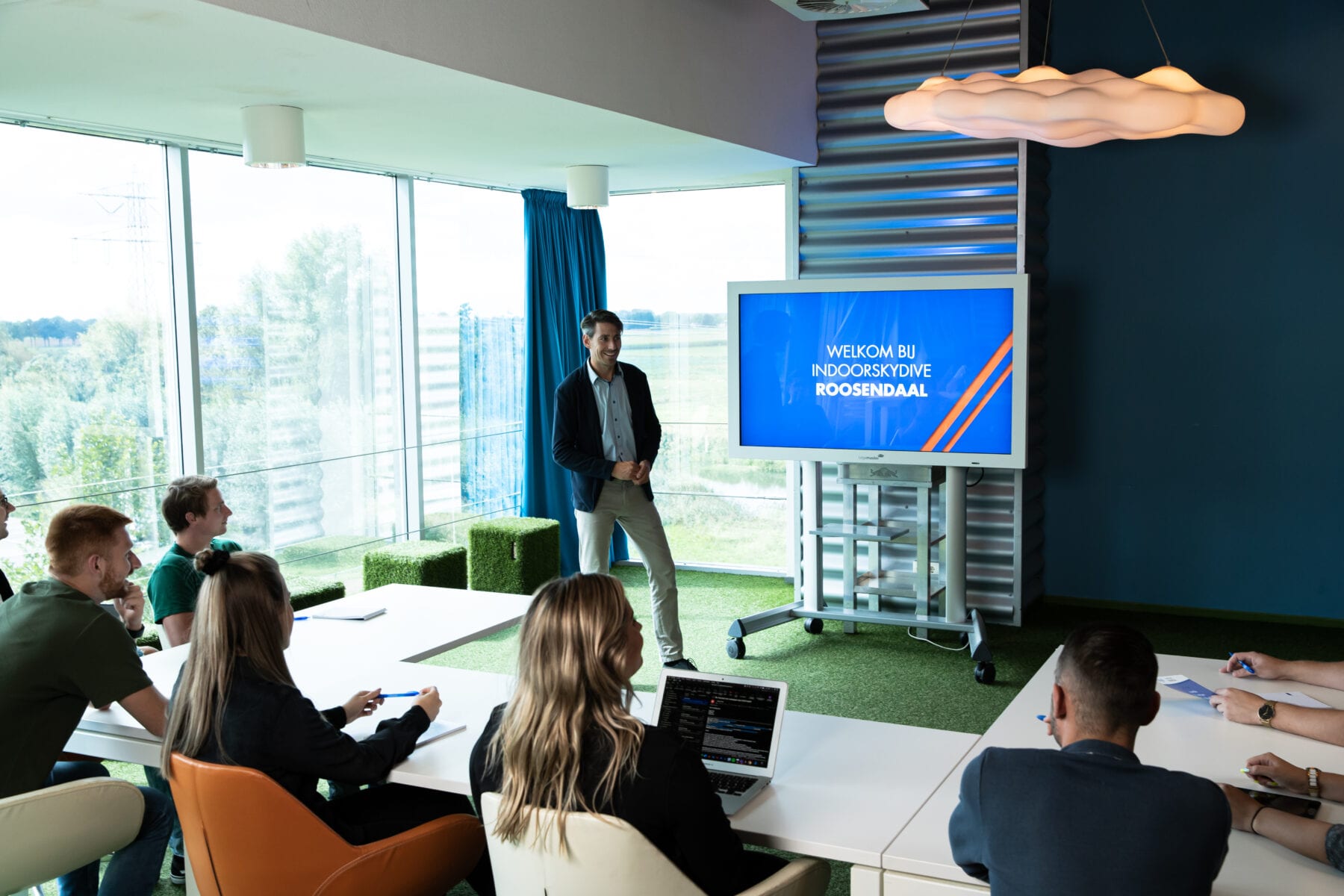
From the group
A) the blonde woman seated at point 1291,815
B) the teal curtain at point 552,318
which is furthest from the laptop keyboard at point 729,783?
the teal curtain at point 552,318

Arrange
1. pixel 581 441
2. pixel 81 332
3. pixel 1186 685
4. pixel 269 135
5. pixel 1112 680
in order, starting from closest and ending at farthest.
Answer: pixel 1112 680 → pixel 1186 685 → pixel 269 135 → pixel 81 332 → pixel 581 441

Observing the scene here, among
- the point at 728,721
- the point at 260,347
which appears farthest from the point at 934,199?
the point at 728,721

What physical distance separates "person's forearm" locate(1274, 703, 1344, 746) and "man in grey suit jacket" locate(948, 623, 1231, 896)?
103cm

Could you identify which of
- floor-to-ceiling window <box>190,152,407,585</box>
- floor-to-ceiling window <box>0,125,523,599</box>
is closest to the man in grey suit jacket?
floor-to-ceiling window <box>0,125,523,599</box>

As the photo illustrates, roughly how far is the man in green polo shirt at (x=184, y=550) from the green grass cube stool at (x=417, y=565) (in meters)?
2.35

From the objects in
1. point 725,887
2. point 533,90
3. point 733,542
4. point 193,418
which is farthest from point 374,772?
point 733,542

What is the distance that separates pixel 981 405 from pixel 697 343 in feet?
8.59

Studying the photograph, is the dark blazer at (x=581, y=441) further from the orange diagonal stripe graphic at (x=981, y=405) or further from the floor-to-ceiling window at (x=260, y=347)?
the floor-to-ceiling window at (x=260, y=347)

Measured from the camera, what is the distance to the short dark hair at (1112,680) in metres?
1.94

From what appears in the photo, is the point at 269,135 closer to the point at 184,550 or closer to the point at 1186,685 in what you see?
the point at 184,550

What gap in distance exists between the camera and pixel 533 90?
4375 mm

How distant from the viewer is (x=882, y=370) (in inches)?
232

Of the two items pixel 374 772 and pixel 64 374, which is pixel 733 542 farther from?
pixel 374 772

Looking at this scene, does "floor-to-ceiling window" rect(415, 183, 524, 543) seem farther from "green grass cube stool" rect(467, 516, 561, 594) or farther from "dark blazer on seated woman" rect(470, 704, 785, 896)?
"dark blazer on seated woman" rect(470, 704, 785, 896)
